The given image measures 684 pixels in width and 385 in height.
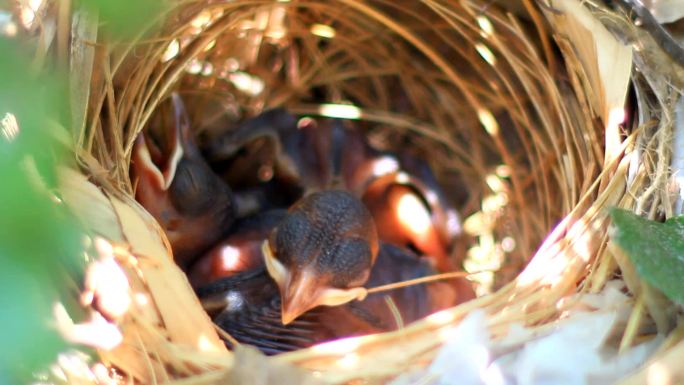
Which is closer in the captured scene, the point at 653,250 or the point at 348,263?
the point at 653,250

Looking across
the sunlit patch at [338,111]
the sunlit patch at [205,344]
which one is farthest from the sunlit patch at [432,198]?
the sunlit patch at [205,344]

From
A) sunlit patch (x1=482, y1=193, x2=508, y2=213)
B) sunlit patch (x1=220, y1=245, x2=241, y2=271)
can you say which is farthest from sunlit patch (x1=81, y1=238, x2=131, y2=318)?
sunlit patch (x1=482, y1=193, x2=508, y2=213)

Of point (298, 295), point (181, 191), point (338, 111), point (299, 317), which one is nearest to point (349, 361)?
point (298, 295)

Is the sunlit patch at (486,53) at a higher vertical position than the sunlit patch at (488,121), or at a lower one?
higher

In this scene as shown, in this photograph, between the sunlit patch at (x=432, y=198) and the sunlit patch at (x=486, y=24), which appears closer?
the sunlit patch at (x=486, y=24)

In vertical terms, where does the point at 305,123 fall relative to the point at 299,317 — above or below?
above

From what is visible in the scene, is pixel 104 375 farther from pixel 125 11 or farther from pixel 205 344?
pixel 125 11

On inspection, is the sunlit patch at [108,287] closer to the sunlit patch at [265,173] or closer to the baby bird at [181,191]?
the baby bird at [181,191]
